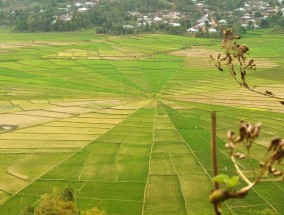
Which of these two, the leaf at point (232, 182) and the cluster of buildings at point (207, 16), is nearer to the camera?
the leaf at point (232, 182)

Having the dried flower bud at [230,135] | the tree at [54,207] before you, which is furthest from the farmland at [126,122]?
the dried flower bud at [230,135]

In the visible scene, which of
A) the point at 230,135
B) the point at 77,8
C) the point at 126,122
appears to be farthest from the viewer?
the point at 77,8

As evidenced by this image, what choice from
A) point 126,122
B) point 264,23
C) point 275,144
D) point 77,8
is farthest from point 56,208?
point 77,8

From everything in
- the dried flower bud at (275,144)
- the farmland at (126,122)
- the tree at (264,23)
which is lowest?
the farmland at (126,122)

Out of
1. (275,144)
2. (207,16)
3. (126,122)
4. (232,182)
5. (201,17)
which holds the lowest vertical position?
(126,122)

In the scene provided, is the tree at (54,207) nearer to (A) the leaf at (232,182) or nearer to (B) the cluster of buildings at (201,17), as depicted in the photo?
(A) the leaf at (232,182)

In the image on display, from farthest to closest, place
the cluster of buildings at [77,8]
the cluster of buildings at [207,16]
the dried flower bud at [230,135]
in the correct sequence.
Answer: the cluster of buildings at [77,8], the cluster of buildings at [207,16], the dried flower bud at [230,135]

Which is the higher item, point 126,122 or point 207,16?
point 207,16

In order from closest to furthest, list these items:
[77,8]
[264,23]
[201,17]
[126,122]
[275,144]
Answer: [275,144] → [126,122] → [264,23] → [201,17] → [77,8]

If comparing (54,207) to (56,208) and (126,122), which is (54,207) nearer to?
(56,208)

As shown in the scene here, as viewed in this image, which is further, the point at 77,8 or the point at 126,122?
the point at 77,8
